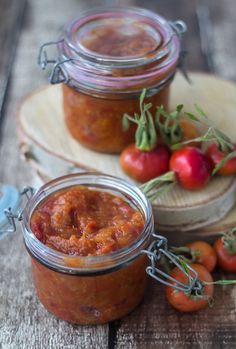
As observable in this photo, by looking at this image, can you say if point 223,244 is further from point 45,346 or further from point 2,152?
point 2,152

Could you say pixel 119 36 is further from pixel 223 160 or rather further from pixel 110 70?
pixel 223 160

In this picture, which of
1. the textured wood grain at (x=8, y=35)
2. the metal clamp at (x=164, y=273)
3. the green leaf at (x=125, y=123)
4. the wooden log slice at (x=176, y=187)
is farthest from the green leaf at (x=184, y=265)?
the textured wood grain at (x=8, y=35)

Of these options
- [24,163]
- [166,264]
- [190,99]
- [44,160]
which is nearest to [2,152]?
[24,163]

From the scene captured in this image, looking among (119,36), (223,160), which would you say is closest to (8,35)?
(119,36)

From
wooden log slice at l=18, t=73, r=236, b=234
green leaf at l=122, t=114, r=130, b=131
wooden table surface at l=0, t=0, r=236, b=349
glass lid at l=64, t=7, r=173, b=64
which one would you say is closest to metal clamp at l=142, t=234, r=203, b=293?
wooden table surface at l=0, t=0, r=236, b=349

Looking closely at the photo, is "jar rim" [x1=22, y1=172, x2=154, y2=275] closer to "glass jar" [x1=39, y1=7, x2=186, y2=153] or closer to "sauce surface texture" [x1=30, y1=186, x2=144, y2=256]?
"sauce surface texture" [x1=30, y1=186, x2=144, y2=256]

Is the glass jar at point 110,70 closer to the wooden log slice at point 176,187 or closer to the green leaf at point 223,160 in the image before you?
the wooden log slice at point 176,187
